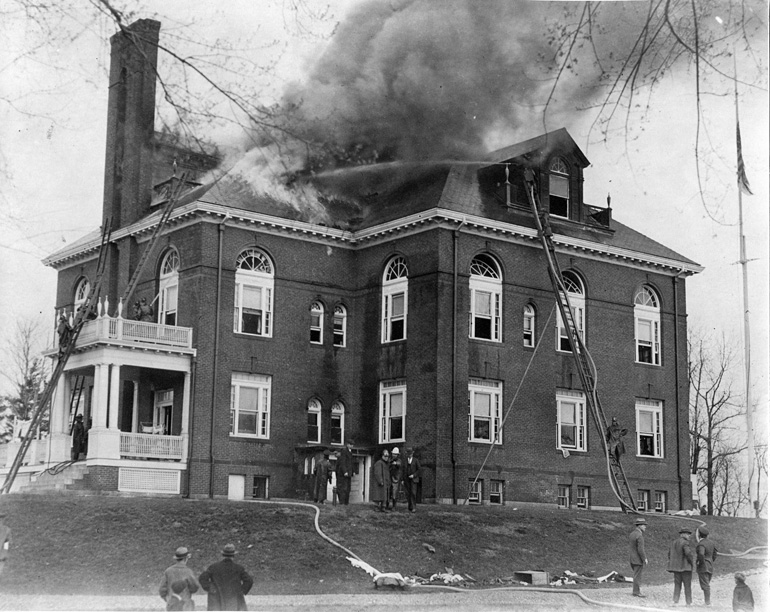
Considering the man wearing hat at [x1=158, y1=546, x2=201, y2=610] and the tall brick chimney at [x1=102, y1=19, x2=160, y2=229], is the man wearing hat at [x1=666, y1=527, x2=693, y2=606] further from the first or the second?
the tall brick chimney at [x1=102, y1=19, x2=160, y2=229]

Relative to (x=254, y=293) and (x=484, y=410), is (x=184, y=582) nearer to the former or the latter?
(x=254, y=293)

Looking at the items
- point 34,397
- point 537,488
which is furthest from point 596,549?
point 34,397

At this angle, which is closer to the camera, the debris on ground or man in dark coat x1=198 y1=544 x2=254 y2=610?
man in dark coat x1=198 y1=544 x2=254 y2=610

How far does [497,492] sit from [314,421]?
6214 mm

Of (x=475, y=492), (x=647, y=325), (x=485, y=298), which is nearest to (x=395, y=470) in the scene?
(x=475, y=492)

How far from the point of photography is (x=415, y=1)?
3259cm

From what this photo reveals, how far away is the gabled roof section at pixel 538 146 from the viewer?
1631 inches

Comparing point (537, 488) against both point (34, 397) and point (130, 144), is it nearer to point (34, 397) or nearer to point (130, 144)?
point (130, 144)

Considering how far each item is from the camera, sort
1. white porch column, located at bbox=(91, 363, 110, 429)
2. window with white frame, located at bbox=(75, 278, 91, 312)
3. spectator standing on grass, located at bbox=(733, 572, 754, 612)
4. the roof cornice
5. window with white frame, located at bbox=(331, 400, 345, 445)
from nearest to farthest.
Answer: spectator standing on grass, located at bbox=(733, 572, 754, 612) → white porch column, located at bbox=(91, 363, 110, 429) → the roof cornice → window with white frame, located at bbox=(331, 400, 345, 445) → window with white frame, located at bbox=(75, 278, 91, 312)

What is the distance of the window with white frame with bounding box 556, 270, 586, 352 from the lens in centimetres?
4212

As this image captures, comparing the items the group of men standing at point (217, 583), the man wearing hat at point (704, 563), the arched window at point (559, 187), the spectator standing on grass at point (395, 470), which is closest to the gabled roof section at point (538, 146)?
the arched window at point (559, 187)

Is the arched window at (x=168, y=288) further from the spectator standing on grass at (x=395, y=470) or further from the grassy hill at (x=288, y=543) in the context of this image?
the spectator standing on grass at (x=395, y=470)

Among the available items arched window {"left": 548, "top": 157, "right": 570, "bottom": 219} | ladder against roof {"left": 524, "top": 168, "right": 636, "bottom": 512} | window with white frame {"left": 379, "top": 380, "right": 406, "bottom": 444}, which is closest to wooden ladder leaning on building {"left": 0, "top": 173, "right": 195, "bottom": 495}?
window with white frame {"left": 379, "top": 380, "right": 406, "bottom": 444}

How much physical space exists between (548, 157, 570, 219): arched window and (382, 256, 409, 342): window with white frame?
5681mm
